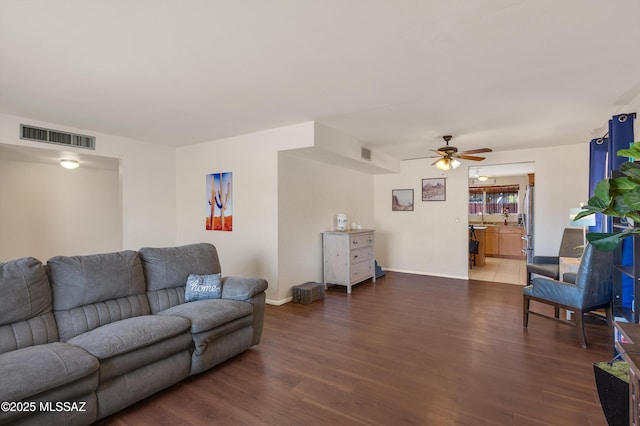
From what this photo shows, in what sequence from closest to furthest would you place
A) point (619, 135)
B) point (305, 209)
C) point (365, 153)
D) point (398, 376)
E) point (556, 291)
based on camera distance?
1. point (398, 376)
2. point (556, 291)
3. point (619, 135)
4. point (305, 209)
5. point (365, 153)

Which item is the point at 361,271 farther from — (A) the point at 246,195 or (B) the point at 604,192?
(B) the point at 604,192

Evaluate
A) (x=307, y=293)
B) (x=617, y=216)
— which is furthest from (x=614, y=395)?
(x=307, y=293)

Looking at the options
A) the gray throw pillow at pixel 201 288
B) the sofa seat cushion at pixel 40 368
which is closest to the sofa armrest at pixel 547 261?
the gray throw pillow at pixel 201 288

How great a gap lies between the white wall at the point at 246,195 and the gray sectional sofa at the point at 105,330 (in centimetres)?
161

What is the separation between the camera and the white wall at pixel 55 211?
194 inches

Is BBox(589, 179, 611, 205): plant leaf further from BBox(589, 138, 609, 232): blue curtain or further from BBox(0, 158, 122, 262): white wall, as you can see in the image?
BBox(0, 158, 122, 262): white wall

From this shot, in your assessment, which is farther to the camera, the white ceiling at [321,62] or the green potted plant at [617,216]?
the white ceiling at [321,62]

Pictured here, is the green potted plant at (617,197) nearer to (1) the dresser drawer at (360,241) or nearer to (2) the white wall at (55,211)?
(1) the dresser drawer at (360,241)

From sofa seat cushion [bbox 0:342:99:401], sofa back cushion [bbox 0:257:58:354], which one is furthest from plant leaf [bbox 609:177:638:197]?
sofa back cushion [bbox 0:257:58:354]

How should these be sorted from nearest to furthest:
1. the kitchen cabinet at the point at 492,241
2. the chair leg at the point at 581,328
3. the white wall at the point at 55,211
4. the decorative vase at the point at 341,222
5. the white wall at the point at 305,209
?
the chair leg at the point at 581,328 → the white wall at the point at 305,209 → the white wall at the point at 55,211 → the decorative vase at the point at 341,222 → the kitchen cabinet at the point at 492,241

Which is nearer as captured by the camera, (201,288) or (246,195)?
(201,288)

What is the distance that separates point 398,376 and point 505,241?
314 inches

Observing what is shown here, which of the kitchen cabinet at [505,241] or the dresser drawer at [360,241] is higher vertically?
the dresser drawer at [360,241]

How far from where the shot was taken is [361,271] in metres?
5.58
